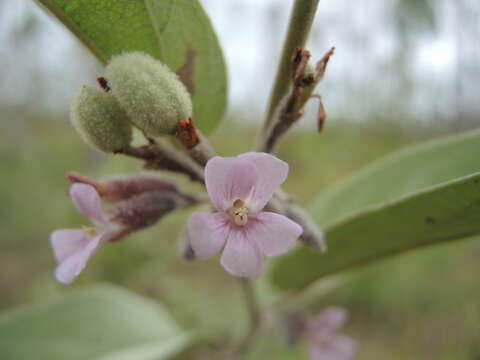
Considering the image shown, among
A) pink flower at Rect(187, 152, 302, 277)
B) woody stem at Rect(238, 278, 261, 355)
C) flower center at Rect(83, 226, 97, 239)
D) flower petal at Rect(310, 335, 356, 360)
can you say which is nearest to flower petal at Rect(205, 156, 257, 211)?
pink flower at Rect(187, 152, 302, 277)

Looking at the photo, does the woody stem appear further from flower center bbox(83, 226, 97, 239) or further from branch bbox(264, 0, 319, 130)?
branch bbox(264, 0, 319, 130)

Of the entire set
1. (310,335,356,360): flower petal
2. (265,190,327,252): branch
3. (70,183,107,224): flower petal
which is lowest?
(70,183,107,224): flower petal

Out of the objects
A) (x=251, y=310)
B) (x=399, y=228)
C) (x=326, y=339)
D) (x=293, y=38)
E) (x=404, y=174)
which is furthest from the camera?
(x=326, y=339)

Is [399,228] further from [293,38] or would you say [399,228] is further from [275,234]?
[293,38]

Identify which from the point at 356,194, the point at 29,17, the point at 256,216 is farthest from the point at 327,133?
the point at 256,216

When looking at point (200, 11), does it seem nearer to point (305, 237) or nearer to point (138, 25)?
point (138, 25)

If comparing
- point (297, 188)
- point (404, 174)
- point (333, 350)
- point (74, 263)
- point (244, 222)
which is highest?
point (297, 188)

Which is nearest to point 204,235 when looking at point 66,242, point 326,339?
point 66,242
